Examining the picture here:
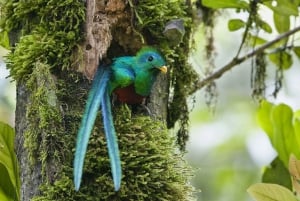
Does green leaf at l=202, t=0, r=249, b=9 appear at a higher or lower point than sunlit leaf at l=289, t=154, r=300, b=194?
higher

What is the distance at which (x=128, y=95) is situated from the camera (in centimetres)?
228

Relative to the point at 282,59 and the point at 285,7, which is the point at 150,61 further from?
the point at 282,59

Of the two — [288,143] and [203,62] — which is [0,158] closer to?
[288,143]

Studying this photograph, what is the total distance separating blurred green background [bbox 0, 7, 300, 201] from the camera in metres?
5.09

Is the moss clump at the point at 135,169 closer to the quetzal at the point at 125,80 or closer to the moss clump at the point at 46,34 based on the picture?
the quetzal at the point at 125,80

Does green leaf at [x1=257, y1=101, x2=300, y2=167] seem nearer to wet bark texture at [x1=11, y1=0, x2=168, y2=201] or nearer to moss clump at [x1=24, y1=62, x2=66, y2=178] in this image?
wet bark texture at [x1=11, y1=0, x2=168, y2=201]

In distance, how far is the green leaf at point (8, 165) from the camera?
2312 mm

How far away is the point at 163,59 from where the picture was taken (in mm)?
2330

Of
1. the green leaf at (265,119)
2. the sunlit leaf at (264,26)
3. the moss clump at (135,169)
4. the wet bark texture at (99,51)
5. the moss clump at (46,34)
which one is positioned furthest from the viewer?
the sunlit leaf at (264,26)

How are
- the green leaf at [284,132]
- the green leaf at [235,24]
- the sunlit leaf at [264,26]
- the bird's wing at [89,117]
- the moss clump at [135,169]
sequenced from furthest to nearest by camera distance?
the sunlit leaf at [264,26]
the green leaf at [235,24]
the green leaf at [284,132]
the moss clump at [135,169]
the bird's wing at [89,117]

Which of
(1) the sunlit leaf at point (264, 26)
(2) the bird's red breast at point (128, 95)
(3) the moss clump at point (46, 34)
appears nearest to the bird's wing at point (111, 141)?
(2) the bird's red breast at point (128, 95)

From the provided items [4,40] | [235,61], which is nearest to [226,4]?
[235,61]

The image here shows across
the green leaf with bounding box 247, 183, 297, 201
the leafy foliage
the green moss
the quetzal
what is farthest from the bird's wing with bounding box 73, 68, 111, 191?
the leafy foliage

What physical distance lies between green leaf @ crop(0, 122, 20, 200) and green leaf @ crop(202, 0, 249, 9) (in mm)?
1024
